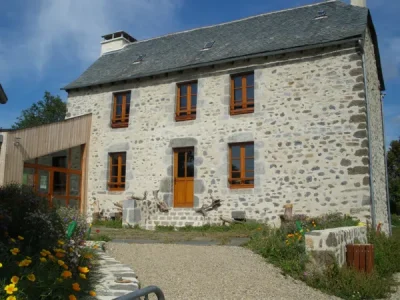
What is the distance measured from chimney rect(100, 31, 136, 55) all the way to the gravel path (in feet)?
39.9

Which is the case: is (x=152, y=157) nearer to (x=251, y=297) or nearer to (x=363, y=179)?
(x=363, y=179)

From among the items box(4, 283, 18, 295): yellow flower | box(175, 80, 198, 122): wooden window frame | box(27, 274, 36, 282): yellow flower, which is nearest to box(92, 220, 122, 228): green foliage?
box(175, 80, 198, 122): wooden window frame

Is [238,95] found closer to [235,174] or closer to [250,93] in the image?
[250,93]

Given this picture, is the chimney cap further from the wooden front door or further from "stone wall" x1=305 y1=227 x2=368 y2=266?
"stone wall" x1=305 y1=227 x2=368 y2=266

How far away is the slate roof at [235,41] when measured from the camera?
11.5 metres

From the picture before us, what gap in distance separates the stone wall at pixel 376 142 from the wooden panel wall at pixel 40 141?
29.9ft

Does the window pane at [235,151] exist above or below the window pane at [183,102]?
below

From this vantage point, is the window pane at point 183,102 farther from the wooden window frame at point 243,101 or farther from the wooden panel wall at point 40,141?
the wooden panel wall at point 40,141

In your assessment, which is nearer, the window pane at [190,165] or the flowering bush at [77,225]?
the flowering bush at [77,225]

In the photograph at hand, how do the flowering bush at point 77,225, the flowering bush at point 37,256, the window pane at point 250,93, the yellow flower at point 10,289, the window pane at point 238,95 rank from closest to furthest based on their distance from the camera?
the yellow flower at point 10,289
the flowering bush at point 37,256
the flowering bush at point 77,225
the window pane at point 250,93
the window pane at point 238,95

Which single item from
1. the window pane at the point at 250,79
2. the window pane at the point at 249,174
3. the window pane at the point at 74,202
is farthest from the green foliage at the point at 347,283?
the window pane at the point at 74,202

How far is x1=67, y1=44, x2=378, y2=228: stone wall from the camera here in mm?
10414

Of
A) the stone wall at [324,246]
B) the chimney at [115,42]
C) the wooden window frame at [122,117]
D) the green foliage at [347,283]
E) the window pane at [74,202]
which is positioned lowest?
the green foliage at [347,283]

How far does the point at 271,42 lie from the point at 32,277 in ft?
34.8
